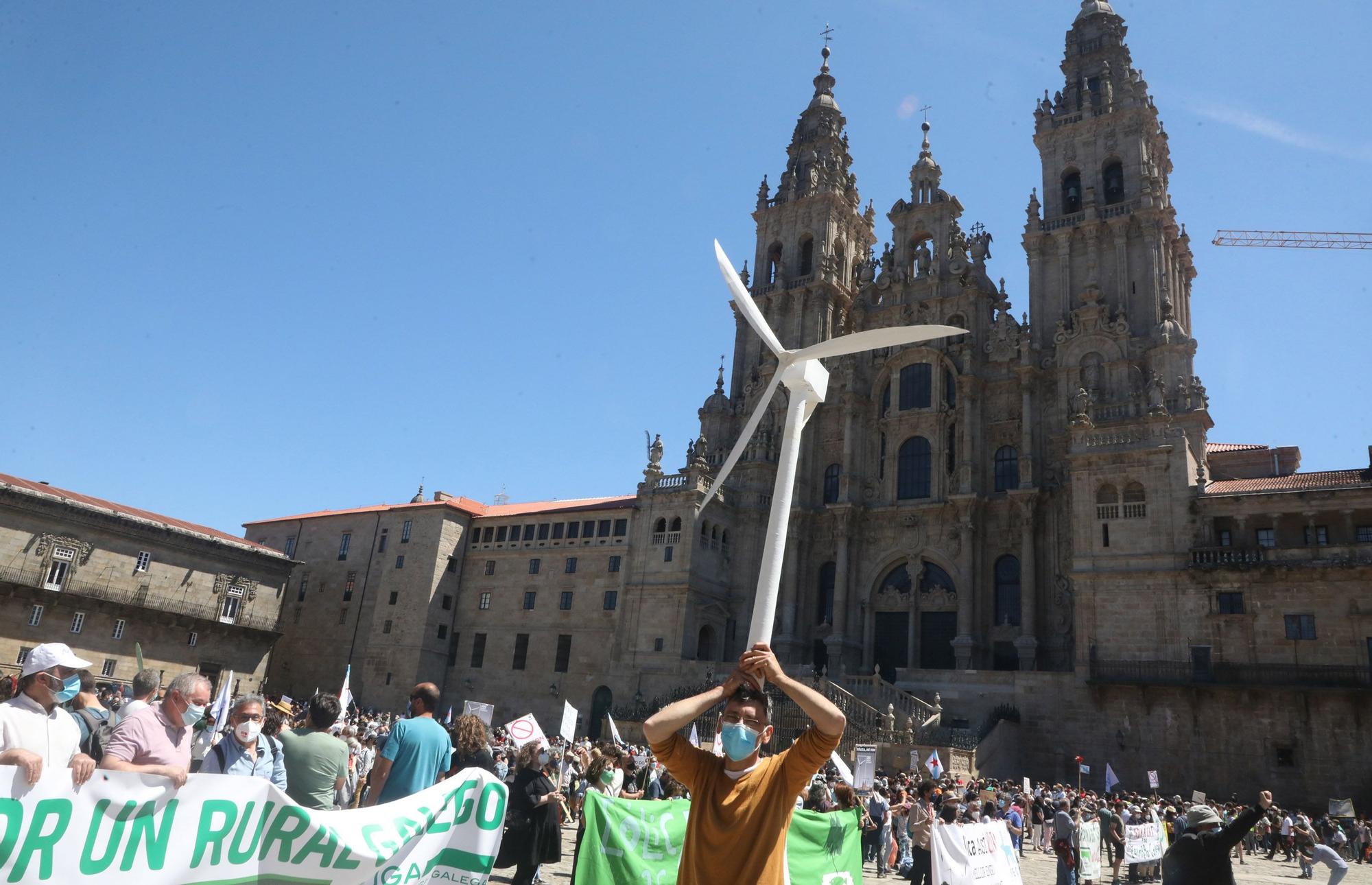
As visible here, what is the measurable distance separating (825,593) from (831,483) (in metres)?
6.02

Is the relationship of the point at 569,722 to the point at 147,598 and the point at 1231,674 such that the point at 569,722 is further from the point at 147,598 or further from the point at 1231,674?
the point at 147,598

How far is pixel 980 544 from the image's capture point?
45344 millimetres

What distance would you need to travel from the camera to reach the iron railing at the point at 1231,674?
32062 mm

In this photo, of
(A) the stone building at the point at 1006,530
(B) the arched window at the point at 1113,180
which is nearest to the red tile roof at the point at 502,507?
(A) the stone building at the point at 1006,530

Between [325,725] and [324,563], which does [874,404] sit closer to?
[324,563]

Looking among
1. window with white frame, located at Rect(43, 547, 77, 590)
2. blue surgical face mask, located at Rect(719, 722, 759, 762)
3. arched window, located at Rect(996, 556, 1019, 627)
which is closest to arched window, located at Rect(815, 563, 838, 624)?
arched window, located at Rect(996, 556, 1019, 627)

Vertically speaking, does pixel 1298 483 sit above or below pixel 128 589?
above

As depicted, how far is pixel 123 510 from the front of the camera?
50844mm

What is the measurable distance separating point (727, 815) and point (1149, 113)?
50976 millimetres

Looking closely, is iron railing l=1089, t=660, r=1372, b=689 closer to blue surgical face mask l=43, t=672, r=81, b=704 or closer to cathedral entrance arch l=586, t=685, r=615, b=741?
cathedral entrance arch l=586, t=685, r=615, b=741

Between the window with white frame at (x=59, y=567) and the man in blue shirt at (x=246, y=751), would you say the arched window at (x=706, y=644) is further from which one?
the man in blue shirt at (x=246, y=751)

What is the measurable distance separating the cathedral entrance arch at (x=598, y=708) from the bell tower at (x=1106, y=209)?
27.8 meters

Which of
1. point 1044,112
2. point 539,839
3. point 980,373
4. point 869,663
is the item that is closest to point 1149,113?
point 1044,112

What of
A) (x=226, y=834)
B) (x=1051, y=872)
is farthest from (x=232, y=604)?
(x=226, y=834)
